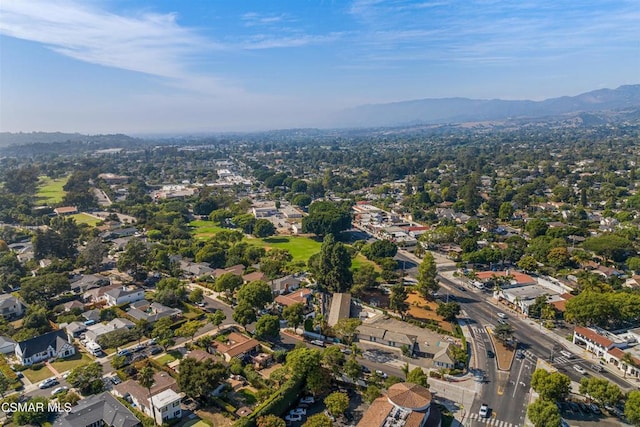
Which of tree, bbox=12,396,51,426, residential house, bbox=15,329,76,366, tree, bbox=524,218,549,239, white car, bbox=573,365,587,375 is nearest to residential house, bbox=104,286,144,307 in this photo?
residential house, bbox=15,329,76,366

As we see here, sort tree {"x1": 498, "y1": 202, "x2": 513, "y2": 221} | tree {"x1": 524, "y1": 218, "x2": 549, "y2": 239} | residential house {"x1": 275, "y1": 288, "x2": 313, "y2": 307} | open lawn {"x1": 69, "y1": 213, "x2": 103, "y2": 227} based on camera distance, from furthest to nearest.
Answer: open lawn {"x1": 69, "y1": 213, "x2": 103, "y2": 227}, tree {"x1": 498, "y1": 202, "x2": 513, "y2": 221}, tree {"x1": 524, "y1": 218, "x2": 549, "y2": 239}, residential house {"x1": 275, "y1": 288, "x2": 313, "y2": 307}

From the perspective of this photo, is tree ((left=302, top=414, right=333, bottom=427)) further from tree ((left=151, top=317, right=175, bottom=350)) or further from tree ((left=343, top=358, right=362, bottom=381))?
tree ((left=151, top=317, right=175, bottom=350))

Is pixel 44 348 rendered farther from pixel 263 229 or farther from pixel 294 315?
pixel 263 229

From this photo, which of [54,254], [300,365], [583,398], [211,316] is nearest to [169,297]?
[211,316]

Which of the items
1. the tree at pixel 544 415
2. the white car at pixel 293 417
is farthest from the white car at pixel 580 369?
the white car at pixel 293 417

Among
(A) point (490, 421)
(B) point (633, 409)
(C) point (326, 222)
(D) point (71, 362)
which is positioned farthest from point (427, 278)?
(D) point (71, 362)

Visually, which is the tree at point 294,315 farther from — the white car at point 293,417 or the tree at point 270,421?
the tree at point 270,421
